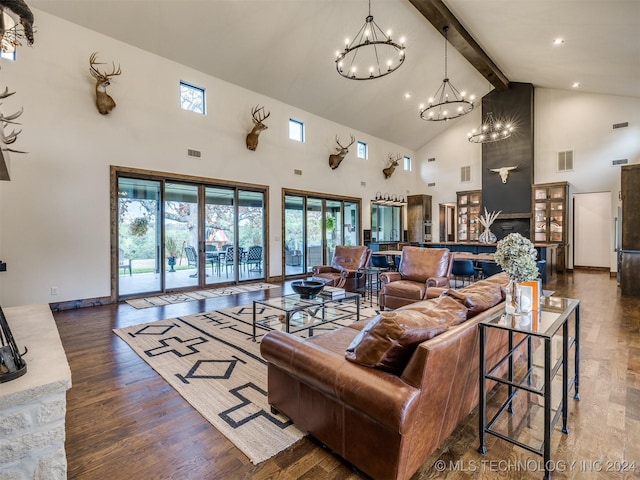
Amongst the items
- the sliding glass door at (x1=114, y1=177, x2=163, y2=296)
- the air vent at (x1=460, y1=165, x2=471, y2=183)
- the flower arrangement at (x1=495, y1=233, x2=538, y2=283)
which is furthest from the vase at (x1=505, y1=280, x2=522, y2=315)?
the air vent at (x1=460, y1=165, x2=471, y2=183)

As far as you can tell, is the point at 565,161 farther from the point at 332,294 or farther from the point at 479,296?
the point at 479,296

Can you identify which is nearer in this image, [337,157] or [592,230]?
[337,157]

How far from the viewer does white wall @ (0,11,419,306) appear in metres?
4.74

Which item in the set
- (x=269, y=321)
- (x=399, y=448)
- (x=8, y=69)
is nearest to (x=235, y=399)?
(x=399, y=448)

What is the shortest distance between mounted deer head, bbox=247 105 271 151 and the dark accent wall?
8.02 metres

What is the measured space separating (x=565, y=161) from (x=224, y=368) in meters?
11.6

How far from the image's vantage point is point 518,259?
2.04 m

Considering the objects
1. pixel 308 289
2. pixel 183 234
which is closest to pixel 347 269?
pixel 308 289

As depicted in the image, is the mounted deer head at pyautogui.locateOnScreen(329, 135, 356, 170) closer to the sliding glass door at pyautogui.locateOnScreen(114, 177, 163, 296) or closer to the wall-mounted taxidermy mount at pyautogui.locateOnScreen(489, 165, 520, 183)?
the sliding glass door at pyautogui.locateOnScreen(114, 177, 163, 296)

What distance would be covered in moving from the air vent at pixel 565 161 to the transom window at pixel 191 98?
10.6 meters

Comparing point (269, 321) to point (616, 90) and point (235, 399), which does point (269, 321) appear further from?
point (616, 90)

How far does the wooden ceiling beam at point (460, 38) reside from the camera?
20.1 feet

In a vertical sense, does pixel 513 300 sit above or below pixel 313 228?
below

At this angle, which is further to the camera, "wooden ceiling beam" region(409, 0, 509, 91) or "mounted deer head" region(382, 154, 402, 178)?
"mounted deer head" region(382, 154, 402, 178)
